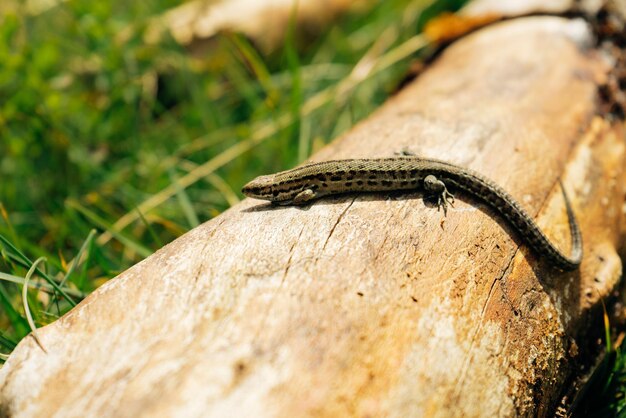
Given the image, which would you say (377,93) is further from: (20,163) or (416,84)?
(20,163)

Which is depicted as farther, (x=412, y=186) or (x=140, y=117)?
(x=140, y=117)

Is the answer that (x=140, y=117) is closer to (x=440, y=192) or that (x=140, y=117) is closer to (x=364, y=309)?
(x=440, y=192)

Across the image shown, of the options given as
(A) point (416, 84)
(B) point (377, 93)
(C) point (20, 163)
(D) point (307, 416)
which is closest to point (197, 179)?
(C) point (20, 163)

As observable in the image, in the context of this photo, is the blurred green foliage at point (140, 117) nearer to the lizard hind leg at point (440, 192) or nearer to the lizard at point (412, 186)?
the lizard at point (412, 186)

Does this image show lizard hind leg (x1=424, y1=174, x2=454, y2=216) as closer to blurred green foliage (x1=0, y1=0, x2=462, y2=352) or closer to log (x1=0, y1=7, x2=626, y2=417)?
log (x1=0, y1=7, x2=626, y2=417)

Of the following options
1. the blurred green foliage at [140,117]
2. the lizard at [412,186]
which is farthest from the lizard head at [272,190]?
the blurred green foliage at [140,117]

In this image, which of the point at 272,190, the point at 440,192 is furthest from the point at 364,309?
the point at 272,190
